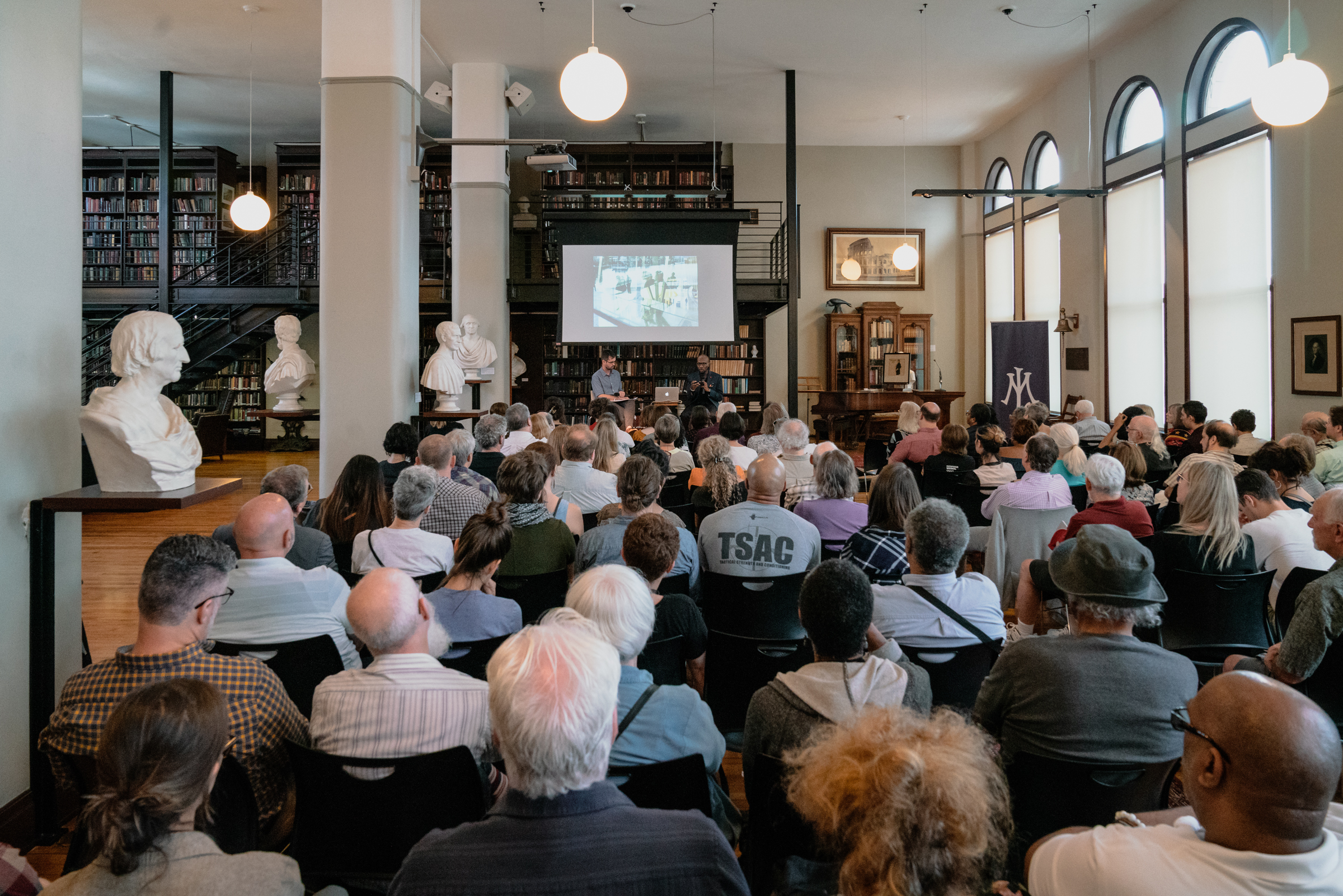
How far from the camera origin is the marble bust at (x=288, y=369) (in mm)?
9969

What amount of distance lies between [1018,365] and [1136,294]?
7.08ft

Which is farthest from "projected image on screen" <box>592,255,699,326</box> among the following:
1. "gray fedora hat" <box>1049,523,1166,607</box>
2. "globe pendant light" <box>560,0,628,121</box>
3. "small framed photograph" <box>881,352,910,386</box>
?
"gray fedora hat" <box>1049,523,1166,607</box>

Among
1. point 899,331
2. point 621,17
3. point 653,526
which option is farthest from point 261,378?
point 653,526

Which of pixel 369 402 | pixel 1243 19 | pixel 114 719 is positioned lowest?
pixel 114 719

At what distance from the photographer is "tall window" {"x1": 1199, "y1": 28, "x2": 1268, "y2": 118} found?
8.62 meters

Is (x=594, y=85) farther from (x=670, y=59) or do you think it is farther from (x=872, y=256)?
(x=872, y=256)

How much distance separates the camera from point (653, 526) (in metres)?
2.86

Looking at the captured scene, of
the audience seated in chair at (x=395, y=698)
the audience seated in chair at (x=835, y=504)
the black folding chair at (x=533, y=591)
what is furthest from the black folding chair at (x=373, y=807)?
the audience seated in chair at (x=835, y=504)

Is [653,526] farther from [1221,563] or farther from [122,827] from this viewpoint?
[1221,563]

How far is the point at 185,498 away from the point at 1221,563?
11.8 feet

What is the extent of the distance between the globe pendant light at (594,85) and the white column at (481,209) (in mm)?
5552

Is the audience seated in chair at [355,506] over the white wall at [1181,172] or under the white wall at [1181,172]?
under

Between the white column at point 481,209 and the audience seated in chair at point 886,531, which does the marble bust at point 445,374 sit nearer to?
the white column at point 481,209

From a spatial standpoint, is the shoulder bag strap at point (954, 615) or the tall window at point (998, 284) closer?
the shoulder bag strap at point (954, 615)
